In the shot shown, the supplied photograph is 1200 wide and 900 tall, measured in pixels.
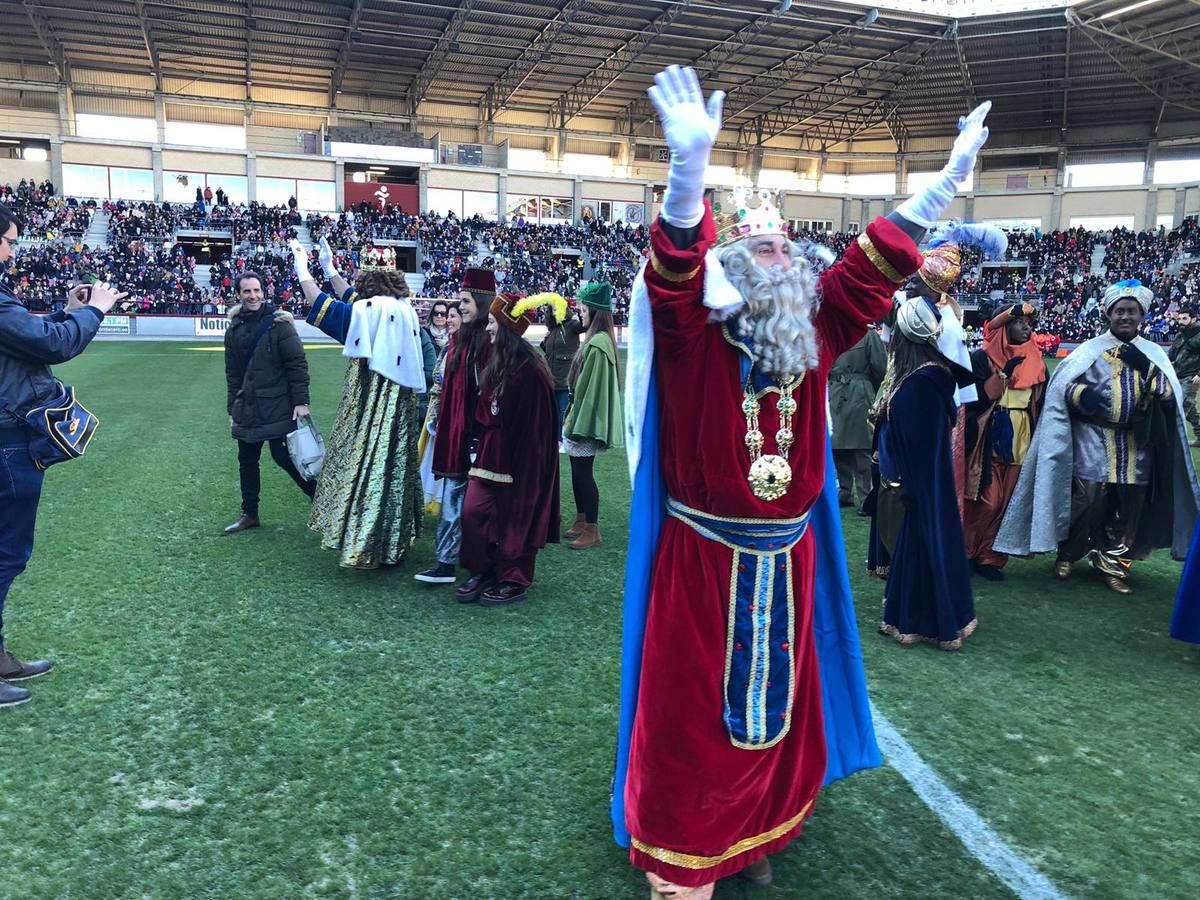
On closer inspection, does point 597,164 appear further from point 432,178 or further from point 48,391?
point 48,391

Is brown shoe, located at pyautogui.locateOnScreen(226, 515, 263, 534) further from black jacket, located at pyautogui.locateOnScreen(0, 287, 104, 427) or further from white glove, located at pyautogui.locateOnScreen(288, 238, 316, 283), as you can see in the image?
black jacket, located at pyautogui.locateOnScreen(0, 287, 104, 427)

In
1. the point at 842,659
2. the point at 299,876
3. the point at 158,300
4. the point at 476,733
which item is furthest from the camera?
the point at 158,300

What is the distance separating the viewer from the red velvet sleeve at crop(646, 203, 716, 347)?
2172mm

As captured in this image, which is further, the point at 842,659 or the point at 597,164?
the point at 597,164

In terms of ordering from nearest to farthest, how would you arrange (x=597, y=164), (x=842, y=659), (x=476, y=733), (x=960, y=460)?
(x=842, y=659), (x=476, y=733), (x=960, y=460), (x=597, y=164)

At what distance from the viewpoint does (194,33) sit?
34281 millimetres

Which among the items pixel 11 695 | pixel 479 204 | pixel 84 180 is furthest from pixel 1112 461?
pixel 84 180

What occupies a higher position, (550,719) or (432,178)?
(432,178)

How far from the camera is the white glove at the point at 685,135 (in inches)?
81.2

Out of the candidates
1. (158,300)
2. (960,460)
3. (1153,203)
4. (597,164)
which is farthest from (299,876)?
(1153,203)

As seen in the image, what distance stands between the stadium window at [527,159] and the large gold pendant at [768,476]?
145 ft

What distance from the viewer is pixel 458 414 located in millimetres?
5020

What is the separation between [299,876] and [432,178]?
4280 cm

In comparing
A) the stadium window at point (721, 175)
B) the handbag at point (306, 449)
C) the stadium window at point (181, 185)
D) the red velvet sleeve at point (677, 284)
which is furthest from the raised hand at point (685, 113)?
the stadium window at point (721, 175)
